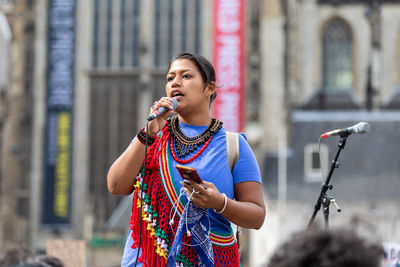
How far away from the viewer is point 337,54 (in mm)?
39156

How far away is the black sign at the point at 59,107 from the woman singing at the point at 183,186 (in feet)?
91.2

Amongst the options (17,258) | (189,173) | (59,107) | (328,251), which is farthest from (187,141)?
(59,107)

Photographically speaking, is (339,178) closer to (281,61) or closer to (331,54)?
(281,61)

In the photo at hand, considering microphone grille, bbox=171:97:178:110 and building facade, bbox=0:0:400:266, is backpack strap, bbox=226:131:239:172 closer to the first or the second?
microphone grille, bbox=171:97:178:110

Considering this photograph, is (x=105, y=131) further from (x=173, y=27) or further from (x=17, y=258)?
(x=17, y=258)

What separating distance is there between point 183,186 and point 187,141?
338mm

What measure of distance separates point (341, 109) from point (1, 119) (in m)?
13.5

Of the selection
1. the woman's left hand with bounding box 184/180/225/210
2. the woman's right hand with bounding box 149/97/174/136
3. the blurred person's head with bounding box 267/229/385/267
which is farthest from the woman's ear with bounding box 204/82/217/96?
the blurred person's head with bounding box 267/229/385/267

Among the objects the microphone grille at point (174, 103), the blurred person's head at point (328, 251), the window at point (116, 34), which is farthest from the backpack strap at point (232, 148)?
the window at point (116, 34)

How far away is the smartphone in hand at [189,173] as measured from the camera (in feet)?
10.2

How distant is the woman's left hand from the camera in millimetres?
3207

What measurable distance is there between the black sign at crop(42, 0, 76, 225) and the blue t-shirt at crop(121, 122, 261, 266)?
27819 millimetres

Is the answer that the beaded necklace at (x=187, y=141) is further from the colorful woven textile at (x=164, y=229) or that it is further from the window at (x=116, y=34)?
the window at (x=116, y=34)

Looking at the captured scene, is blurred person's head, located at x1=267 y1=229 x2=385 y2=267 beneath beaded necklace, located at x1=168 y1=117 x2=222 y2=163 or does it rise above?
beneath
